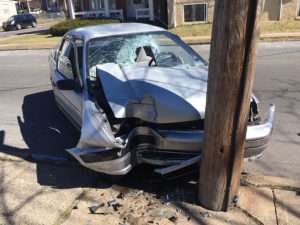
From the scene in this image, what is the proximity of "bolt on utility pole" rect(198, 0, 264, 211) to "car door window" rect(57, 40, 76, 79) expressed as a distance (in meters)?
2.64

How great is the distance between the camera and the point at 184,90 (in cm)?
344

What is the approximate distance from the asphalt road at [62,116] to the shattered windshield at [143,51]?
1.51 meters

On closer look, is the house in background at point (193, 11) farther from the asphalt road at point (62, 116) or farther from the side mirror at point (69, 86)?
the side mirror at point (69, 86)

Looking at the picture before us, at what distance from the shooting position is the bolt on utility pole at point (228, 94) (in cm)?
234

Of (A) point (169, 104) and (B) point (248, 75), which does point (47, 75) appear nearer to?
(A) point (169, 104)

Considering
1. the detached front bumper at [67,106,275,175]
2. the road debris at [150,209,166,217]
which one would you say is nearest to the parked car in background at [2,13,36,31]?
the detached front bumper at [67,106,275,175]

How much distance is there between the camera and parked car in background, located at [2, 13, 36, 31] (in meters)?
33.6

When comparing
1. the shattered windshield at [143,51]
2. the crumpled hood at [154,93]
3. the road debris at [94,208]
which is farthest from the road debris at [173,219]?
the shattered windshield at [143,51]

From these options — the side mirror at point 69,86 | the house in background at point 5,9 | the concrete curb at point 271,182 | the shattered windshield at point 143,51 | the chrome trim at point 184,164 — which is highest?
the house in background at point 5,9

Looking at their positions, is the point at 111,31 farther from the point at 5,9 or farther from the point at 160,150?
the point at 5,9

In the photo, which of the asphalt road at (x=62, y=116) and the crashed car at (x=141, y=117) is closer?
A: the crashed car at (x=141, y=117)

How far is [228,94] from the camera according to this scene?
254 cm

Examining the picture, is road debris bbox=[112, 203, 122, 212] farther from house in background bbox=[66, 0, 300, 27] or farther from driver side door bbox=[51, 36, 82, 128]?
house in background bbox=[66, 0, 300, 27]

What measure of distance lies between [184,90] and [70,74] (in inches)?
85.5
